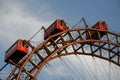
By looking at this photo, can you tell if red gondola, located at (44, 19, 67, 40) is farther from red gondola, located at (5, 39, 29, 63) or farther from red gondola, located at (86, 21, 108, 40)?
red gondola, located at (86, 21, 108, 40)

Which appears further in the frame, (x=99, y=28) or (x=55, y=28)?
(x=99, y=28)

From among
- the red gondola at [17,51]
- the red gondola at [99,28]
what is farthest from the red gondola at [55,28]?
the red gondola at [99,28]

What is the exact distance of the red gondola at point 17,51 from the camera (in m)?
39.9

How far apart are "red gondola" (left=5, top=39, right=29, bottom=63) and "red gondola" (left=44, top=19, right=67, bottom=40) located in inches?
123

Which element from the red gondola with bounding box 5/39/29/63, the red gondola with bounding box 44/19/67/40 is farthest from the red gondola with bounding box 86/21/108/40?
the red gondola with bounding box 5/39/29/63

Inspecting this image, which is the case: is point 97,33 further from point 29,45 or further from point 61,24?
point 29,45

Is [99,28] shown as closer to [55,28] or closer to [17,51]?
[55,28]

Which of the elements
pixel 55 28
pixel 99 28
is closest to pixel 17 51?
pixel 55 28

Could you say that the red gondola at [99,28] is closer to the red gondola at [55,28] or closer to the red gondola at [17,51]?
the red gondola at [55,28]

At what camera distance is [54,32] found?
41.9 meters

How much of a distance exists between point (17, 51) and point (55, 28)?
5.17m

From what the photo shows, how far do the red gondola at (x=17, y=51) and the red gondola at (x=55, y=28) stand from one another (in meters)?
3.13

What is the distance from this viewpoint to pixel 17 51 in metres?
39.9

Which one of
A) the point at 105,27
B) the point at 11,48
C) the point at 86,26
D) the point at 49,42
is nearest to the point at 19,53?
the point at 11,48
